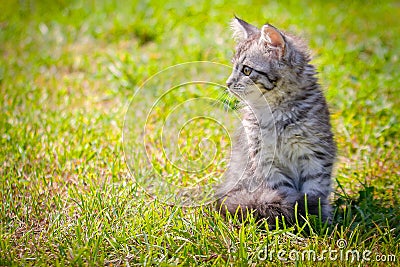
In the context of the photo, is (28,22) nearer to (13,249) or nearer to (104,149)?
(104,149)

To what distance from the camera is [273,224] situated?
3.21m

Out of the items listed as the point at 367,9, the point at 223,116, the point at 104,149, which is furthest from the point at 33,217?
the point at 367,9

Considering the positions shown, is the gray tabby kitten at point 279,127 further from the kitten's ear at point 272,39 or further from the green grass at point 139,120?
the green grass at point 139,120

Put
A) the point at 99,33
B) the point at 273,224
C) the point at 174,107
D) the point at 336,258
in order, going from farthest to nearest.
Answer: the point at 99,33 < the point at 174,107 < the point at 273,224 < the point at 336,258

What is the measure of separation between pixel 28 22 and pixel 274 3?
3.59m

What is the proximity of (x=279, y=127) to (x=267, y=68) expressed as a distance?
402 mm

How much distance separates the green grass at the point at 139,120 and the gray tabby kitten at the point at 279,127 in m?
0.26

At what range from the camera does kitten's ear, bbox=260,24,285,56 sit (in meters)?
3.27

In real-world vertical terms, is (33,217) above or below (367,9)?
below

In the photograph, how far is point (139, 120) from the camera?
481 cm

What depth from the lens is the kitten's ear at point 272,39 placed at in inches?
129

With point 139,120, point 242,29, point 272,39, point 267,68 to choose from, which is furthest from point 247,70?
point 139,120

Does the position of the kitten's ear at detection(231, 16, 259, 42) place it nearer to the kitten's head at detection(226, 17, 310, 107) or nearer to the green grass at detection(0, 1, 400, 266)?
the kitten's head at detection(226, 17, 310, 107)

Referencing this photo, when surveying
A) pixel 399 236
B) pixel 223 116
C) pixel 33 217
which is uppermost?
pixel 223 116
